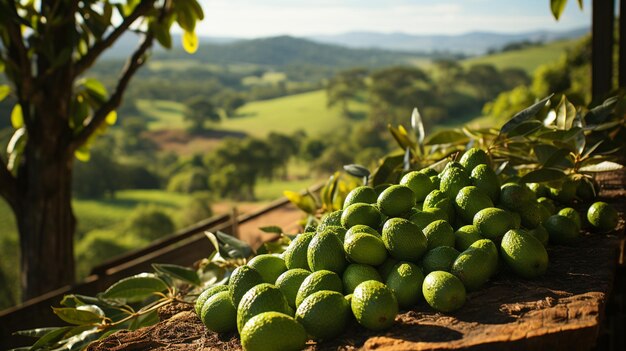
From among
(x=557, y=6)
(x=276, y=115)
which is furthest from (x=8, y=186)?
(x=276, y=115)

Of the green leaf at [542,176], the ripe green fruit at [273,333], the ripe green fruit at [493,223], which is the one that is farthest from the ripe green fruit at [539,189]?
the ripe green fruit at [273,333]

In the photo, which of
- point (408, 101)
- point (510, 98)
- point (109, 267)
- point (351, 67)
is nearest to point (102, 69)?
point (351, 67)

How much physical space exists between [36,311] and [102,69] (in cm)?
3054

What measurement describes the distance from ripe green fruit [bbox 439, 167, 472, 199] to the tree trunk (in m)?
1.71

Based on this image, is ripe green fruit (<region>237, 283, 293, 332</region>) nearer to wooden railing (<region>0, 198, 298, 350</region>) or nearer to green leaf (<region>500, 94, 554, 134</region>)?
green leaf (<region>500, 94, 554, 134</region>)

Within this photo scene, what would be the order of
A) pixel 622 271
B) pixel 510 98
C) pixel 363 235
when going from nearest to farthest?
pixel 363 235 < pixel 622 271 < pixel 510 98

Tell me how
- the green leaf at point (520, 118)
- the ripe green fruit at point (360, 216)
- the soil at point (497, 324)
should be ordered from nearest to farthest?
1. the soil at point (497, 324)
2. the ripe green fruit at point (360, 216)
3. the green leaf at point (520, 118)

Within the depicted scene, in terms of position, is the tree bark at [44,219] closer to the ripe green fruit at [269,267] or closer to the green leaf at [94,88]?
the green leaf at [94,88]

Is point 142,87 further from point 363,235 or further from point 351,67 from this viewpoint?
point 363,235

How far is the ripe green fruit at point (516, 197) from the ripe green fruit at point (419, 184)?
17 centimetres

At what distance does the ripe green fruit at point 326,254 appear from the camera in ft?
3.33

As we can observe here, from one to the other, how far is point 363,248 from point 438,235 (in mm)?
164

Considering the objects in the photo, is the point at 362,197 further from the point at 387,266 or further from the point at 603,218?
the point at 603,218

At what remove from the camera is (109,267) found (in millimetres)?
2490
